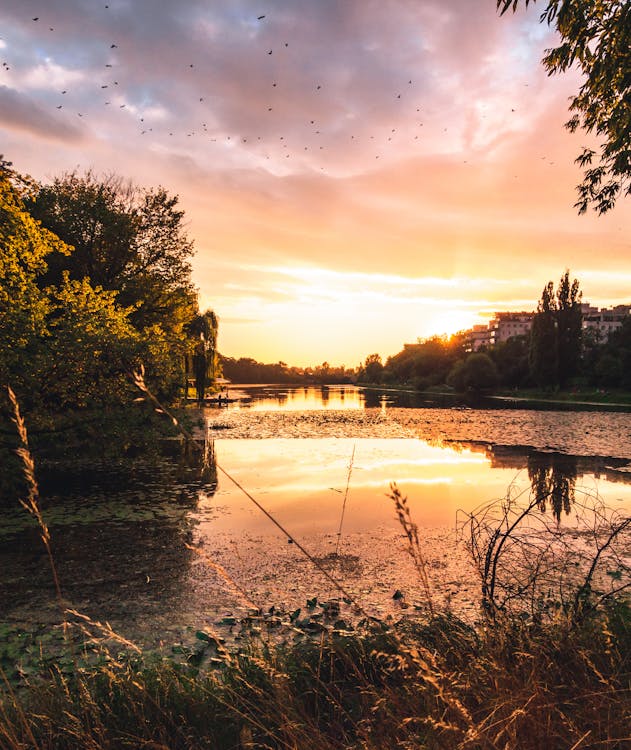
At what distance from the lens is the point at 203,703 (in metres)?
3.73

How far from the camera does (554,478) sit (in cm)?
1473

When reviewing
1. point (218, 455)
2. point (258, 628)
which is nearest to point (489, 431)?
point (218, 455)

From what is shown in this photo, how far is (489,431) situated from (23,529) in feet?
79.8

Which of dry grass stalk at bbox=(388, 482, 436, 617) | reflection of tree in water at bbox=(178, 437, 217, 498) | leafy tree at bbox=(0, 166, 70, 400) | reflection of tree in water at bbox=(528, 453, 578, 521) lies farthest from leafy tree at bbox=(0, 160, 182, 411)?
reflection of tree in water at bbox=(528, 453, 578, 521)

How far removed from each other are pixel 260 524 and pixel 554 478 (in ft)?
30.8

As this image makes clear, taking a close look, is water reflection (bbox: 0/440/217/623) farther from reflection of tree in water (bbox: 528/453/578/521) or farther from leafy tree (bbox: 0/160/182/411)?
reflection of tree in water (bbox: 528/453/578/521)

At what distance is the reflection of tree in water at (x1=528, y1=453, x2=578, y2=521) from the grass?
21.8 ft

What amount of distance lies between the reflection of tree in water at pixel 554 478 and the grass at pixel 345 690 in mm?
6642

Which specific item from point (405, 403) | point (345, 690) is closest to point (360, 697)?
point (345, 690)

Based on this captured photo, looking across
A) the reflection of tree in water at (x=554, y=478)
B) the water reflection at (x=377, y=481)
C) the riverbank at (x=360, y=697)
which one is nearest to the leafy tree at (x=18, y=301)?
the water reflection at (x=377, y=481)

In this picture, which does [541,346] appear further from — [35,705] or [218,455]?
[35,705]

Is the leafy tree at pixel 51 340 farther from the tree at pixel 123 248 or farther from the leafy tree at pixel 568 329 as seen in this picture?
the leafy tree at pixel 568 329

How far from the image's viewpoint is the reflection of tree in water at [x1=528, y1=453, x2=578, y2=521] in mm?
12023

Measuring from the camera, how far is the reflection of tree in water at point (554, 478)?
39.4 ft
